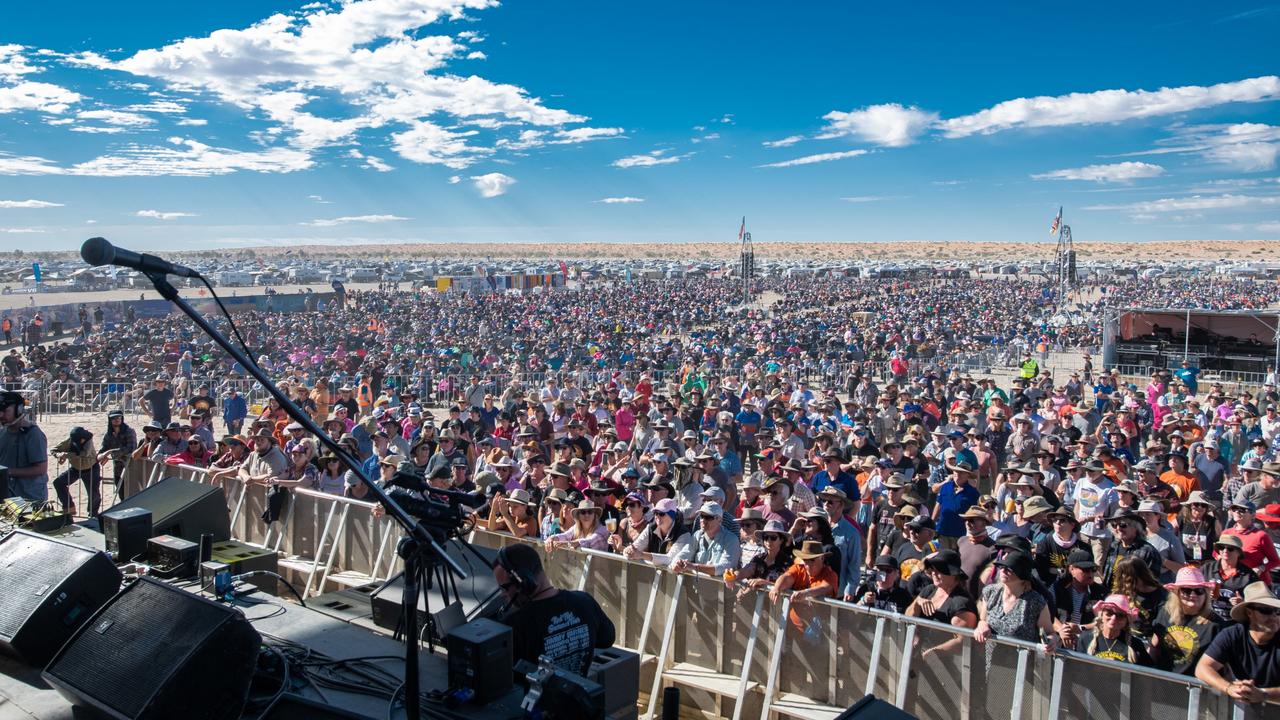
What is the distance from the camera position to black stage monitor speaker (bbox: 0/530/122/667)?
4.07m

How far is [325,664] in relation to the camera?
12.8 feet

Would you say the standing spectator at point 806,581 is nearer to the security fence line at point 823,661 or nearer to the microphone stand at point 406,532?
the security fence line at point 823,661

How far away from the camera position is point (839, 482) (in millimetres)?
9188

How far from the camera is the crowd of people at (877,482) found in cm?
530

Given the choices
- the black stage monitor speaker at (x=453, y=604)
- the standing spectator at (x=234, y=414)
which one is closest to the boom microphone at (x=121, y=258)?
the black stage monitor speaker at (x=453, y=604)

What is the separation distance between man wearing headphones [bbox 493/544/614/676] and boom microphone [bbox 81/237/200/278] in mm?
1993

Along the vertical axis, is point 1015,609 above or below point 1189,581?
below

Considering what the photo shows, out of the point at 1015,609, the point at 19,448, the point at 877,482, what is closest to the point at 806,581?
the point at 1015,609

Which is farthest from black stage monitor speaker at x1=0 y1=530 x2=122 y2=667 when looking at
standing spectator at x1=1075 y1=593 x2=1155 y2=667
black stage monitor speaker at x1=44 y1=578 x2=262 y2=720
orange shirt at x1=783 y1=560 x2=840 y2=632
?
standing spectator at x1=1075 y1=593 x2=1155 y2=667

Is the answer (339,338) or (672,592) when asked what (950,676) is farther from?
(339,338)

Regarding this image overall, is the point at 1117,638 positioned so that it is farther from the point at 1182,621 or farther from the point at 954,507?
the point at 954,507

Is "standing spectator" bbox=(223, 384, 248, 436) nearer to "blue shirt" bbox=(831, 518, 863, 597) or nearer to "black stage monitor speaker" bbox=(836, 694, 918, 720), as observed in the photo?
"blue shirt" bbox=(831, 518, 863, 597)

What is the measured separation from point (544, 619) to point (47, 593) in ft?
7.57

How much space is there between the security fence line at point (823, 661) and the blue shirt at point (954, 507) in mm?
3252
